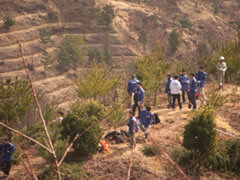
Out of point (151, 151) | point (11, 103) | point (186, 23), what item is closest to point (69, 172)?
point (151, 151)

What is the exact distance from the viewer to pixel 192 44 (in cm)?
5106

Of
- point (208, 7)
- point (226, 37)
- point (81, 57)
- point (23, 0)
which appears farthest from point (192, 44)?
point (23, 0)

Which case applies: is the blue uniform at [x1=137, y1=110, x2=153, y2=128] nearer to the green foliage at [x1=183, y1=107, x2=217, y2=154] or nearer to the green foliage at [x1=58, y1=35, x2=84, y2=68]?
the green foliage at [x1=183, y1=107, x2=217, y2=154]

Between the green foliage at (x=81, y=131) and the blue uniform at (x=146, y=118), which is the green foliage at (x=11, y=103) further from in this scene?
the blue uniform at (x=146, y=118)

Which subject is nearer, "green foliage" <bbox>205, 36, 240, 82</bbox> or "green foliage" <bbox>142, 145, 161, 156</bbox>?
"green foliage" <bbox>142, 145, 161, 156</bbox>

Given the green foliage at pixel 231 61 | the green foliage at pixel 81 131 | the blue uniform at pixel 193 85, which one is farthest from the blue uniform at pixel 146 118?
the green foliage at pixel 231 61

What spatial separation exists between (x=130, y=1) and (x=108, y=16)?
14.0 metres

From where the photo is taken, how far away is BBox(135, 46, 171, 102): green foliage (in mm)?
13906

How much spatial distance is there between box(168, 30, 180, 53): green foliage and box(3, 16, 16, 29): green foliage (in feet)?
93.5

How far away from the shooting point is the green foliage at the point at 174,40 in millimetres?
47156

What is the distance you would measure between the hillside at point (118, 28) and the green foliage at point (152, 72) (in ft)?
84.9

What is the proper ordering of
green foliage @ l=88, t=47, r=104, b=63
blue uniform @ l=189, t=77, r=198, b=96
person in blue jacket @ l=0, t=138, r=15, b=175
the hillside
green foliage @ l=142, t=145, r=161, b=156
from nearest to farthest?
1. person in blue jacket @ l=0, t=138, r=15, b=175
2. green foliage @ l=142, t=145, r=161, b=156
3. blue uniform @ l=189, t=77, r=198, b=96
4. the hillside
5. green foliage @ l=88, t=47, r=104, b=63

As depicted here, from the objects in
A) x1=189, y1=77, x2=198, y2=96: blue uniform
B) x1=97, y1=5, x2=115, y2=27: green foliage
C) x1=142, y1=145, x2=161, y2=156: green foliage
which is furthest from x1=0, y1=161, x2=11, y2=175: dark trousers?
x1=97, y1=5, x2=115, y2=27: green foliage

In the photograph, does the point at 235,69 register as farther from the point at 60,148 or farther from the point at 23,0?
the point at 23,0
